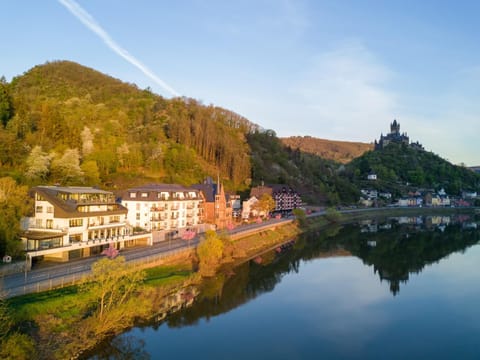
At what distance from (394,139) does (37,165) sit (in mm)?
179822

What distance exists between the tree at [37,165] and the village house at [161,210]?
10.1 m

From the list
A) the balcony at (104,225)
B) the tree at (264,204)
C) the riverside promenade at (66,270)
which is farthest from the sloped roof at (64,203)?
the tree at (264,204)

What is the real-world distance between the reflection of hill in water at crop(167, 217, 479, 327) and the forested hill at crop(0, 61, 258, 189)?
80.8 ft

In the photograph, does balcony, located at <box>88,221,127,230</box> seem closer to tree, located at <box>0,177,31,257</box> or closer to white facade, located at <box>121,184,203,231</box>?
white facade, located at <box>121,184,203,231</box>

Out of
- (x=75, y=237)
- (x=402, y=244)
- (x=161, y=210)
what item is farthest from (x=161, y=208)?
(x=402, y=244)

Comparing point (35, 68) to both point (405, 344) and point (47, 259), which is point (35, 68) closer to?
point (47, 259)

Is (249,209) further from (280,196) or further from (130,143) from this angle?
(130,143)

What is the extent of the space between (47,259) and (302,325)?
811 inches

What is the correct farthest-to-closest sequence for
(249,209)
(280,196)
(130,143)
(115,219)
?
1. (280,196)
2. (130,143)
3. (249,209)
4. (115,219)

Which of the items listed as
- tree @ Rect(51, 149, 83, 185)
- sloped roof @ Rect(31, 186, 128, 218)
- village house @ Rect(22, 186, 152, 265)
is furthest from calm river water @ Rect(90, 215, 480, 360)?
tree @ Rect(51, 149, 83, 185)

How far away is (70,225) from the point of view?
1291 inches

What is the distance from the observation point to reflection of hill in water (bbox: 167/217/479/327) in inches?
1215

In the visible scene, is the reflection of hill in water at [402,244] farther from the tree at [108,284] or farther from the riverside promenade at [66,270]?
the tree at [108,284]

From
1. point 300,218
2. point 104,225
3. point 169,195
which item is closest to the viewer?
point 104,225
